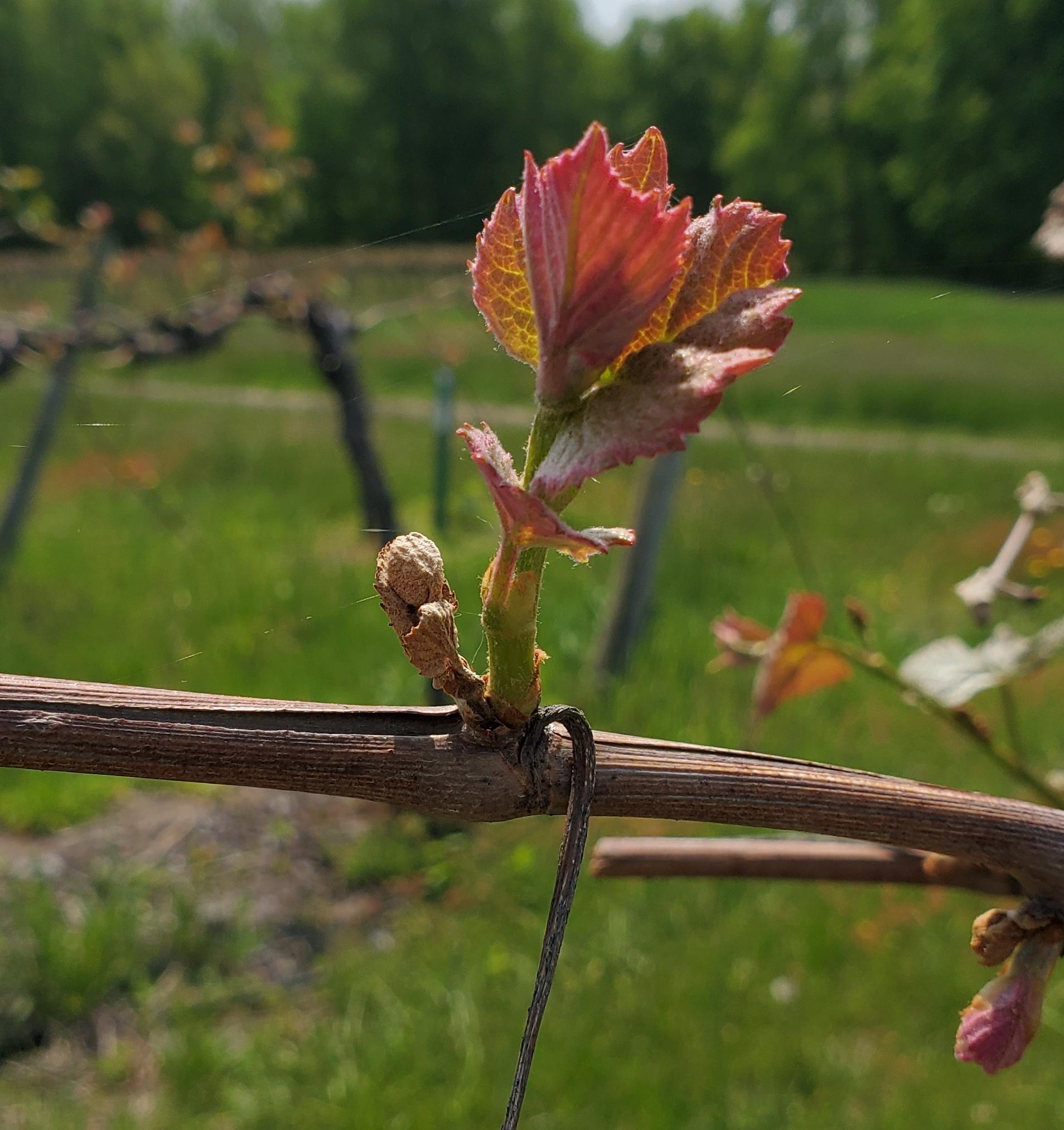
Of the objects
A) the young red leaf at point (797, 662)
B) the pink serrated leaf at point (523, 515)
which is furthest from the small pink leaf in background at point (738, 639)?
the pink serrated leaf at point (523, 515)

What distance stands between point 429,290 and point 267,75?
5441mm

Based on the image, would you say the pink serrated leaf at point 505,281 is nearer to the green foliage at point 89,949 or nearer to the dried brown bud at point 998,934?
the dried brown bud at point 998,934

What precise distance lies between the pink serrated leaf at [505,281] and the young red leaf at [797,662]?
13.2 inches

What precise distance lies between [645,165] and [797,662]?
0.37 meters

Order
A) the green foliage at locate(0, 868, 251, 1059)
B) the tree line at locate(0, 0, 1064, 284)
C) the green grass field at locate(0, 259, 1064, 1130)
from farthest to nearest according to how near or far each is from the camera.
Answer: the green foliage at locate(0, 868, 251, 1059) → the green grass field at locate(0, 259, 1064, 1130) → the tree line at locate(0, 0, 1064, 284)

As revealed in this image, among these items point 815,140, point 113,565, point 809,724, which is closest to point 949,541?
point 809,724

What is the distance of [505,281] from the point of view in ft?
0.65

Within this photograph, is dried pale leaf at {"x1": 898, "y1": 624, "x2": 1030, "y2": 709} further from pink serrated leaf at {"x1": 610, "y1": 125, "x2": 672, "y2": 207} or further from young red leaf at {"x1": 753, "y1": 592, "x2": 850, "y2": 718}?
pink serrated leaf at {"x1": 610, "y1": 125, "x2": 672, "y2": 207}

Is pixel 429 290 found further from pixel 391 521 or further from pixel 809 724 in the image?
pixel 809 724

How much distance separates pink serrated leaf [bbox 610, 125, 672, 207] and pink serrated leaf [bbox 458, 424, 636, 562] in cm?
6

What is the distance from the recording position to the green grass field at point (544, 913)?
1.27 metres

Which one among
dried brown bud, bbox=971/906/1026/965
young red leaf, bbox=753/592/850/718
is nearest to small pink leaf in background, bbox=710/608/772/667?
young red leaf, bbox=753/592/850/718

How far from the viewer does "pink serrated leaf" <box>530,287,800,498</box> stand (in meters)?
0.18

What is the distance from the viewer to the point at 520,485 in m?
0.19
